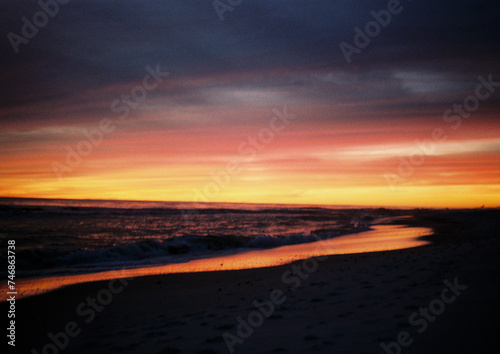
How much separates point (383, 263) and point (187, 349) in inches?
286

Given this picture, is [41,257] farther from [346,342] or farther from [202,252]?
[346,342]

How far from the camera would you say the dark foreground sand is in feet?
13.6

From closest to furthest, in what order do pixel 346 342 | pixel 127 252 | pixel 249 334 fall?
pixel 346 342, pixel 249 334, pixel 127 252

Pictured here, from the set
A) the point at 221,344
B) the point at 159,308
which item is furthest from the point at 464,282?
the point at 159,308

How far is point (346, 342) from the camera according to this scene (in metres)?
4.06

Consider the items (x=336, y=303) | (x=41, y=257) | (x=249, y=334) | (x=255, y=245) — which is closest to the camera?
(x=249, y=334)

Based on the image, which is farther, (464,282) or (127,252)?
(127,252)

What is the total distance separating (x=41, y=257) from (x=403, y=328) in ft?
40.2

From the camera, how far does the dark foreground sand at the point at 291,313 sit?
4.14 m

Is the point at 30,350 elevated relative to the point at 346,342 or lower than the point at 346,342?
lower

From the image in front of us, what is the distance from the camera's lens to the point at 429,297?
5477mm

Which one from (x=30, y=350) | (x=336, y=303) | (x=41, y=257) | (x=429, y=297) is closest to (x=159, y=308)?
(x=30, y=350)

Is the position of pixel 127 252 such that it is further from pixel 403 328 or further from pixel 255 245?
pixel 403 328

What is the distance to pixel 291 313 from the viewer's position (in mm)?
5562
